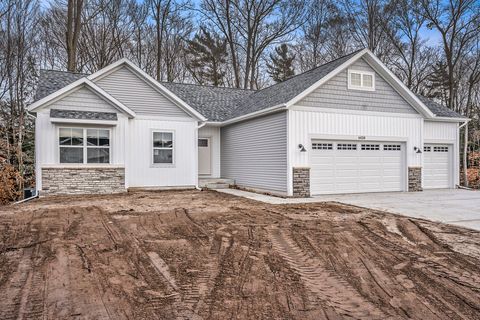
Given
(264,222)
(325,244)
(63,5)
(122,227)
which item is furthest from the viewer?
(63,5)

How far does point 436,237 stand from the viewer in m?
6.33

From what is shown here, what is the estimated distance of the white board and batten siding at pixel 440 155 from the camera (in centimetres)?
1575

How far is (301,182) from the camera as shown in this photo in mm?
12523

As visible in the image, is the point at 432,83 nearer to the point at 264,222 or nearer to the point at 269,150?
the point at 269,150

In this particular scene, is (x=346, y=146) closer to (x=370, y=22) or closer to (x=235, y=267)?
(x=235, y=267)

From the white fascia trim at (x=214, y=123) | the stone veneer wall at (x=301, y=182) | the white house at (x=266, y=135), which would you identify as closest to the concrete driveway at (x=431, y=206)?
the stone veneer wall at (x=301, y=182)

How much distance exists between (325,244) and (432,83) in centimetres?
2486

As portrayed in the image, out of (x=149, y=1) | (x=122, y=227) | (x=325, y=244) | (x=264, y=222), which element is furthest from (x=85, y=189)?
(x=149, y=1)

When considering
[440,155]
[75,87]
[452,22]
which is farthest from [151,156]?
[452,22]

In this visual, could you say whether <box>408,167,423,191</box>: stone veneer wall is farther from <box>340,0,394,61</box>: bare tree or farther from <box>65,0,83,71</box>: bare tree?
<box>65,0,83,71</box>: bare tree

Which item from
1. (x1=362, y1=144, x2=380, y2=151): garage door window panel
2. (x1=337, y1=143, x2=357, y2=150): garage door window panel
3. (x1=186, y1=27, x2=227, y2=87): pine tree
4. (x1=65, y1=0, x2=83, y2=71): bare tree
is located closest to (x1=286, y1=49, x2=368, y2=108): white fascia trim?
(x1=337, y1=143, x2=357, y2=150): garage door window panel

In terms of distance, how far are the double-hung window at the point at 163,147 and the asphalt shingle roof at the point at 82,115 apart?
6.21ft

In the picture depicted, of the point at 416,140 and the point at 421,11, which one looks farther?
the point at 421,11

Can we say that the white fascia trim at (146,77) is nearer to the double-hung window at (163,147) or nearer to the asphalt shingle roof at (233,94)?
the double-hung window at (163,147)
